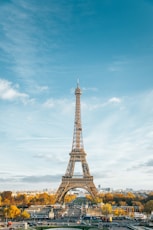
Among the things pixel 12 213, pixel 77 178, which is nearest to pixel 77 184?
pixel 77 178

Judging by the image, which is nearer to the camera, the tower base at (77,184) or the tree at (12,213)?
the tree at (12,213)

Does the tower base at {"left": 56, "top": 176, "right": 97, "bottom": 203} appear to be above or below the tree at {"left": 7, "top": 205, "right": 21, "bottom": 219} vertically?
above

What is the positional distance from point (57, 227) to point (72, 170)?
2588 centimetres

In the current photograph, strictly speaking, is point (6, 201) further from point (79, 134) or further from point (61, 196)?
point (79, 134)

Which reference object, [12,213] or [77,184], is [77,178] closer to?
[77,184]

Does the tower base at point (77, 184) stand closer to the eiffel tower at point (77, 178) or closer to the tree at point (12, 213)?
the eiffel tower at point (77, 178)

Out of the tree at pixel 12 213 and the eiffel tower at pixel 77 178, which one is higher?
the eiffel tower at pixel 77 178

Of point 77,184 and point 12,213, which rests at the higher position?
point 77,184

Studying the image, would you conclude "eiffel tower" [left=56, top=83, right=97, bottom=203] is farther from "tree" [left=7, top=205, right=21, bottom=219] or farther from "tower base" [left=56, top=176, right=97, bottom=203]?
"tree" [left=7, top=205, right=21, bottom=219]

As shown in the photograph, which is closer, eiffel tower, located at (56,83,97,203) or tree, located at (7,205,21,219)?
tree, located at (7,205,21,219)

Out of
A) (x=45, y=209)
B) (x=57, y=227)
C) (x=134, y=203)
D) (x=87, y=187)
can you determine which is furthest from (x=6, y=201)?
(x=57, y=227)

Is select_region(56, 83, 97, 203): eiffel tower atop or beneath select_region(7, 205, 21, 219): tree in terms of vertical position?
atop

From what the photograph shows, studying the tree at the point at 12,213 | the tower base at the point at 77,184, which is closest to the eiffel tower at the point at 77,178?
the tower base at the point at 77,184

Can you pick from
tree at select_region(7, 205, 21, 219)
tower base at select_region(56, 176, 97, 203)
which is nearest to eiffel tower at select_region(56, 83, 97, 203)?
tower base at select_region(56, 176, 97, 203)
